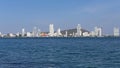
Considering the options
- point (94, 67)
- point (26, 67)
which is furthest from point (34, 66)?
point (94, 67)

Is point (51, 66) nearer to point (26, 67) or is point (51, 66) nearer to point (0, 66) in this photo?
point (26, 67)

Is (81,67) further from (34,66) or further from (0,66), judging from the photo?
(0,66)

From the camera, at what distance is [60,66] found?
4547cm

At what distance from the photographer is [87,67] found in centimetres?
4406

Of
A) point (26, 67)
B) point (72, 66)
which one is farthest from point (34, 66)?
point (72, 66)

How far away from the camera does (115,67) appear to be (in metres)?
43.8

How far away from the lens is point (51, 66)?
149 feet

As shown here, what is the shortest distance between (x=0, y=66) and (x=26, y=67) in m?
3.49

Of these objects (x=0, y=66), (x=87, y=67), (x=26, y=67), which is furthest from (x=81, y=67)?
(x=0, y=66)

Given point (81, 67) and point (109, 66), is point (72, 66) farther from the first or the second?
point (109, 66)

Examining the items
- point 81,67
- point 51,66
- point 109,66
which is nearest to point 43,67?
point 51,66

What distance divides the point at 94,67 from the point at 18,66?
9.17m

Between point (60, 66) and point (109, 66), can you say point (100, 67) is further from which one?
point (60, 66)

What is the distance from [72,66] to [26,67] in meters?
5.47
